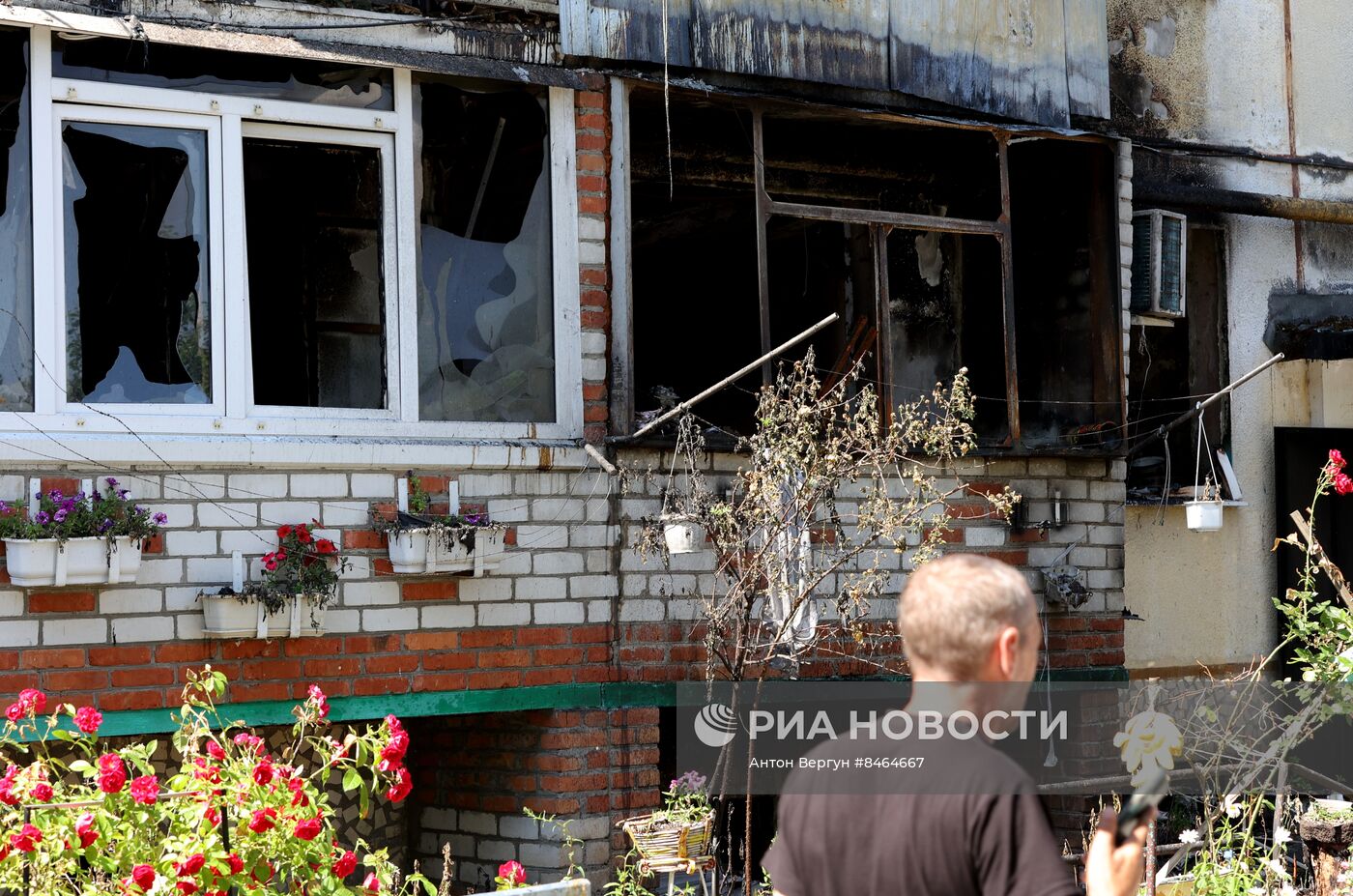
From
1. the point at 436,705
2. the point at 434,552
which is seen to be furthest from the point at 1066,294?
the point at 436,705

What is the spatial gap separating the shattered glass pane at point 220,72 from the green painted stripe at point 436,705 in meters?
2.39

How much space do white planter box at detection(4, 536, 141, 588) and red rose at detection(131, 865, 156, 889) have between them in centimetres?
191

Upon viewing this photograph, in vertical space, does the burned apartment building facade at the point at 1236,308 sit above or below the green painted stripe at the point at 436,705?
above

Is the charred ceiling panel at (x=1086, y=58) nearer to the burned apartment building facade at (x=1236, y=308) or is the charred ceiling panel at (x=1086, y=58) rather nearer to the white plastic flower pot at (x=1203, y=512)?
the burned apartment building facade at (x=1236, y=308)

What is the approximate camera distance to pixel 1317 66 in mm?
10180

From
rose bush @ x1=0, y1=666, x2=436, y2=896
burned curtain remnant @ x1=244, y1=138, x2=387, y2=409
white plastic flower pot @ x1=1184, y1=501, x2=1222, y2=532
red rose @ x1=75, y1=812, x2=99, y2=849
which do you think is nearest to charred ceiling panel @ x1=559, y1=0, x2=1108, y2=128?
burned curtain remnant @ x1=244, y1=138, x2=387, y2=409

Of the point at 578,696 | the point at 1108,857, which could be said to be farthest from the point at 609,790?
the point at 1108,857

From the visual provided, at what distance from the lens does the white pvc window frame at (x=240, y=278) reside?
228 inches

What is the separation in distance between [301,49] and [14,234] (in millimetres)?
1288

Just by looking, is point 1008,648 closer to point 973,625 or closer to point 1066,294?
point 973,625

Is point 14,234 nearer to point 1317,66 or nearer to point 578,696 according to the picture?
point 578,696

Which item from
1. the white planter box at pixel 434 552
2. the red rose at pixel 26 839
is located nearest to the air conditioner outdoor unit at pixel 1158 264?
the white planter box at pixel 434 552

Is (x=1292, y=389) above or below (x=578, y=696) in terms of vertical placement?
above

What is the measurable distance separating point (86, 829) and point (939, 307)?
240 inches
